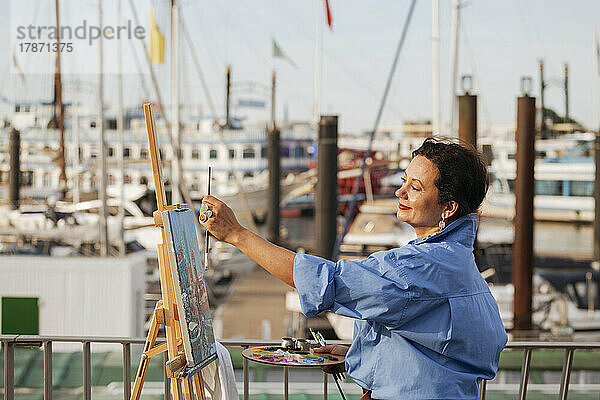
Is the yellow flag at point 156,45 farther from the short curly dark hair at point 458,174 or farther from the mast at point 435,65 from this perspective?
the short curly dark hair at point 458,174

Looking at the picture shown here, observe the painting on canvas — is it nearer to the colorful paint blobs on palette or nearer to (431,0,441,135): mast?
the colorful paint blobs on palette

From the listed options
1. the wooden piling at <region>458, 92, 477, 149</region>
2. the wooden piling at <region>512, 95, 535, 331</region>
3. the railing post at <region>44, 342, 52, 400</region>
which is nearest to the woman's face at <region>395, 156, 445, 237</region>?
the railing post at <region>44, 342, 52, 400</region>

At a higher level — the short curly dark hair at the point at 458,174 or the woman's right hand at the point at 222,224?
the short curly dark hair at the point at 458,174

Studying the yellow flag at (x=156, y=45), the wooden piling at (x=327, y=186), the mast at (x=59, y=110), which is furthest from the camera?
the yellow flag at (x=156, y=45)

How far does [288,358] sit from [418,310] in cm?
42

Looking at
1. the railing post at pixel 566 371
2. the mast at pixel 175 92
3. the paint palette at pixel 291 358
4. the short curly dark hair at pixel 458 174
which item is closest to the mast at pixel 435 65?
the mast at pixel 175 92

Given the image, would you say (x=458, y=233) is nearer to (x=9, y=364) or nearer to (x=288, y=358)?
(x=288, y=358)

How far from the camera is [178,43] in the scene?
1031 cm

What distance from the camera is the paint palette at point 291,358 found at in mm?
1596

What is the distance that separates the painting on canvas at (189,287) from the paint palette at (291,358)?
0.71ft

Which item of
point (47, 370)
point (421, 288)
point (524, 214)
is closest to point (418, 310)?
point (421, 288)

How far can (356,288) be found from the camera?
4.22 ft

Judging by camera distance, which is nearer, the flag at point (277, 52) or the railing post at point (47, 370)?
the railing post at point (47, 370)

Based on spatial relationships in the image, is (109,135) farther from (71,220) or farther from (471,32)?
(471,32)
